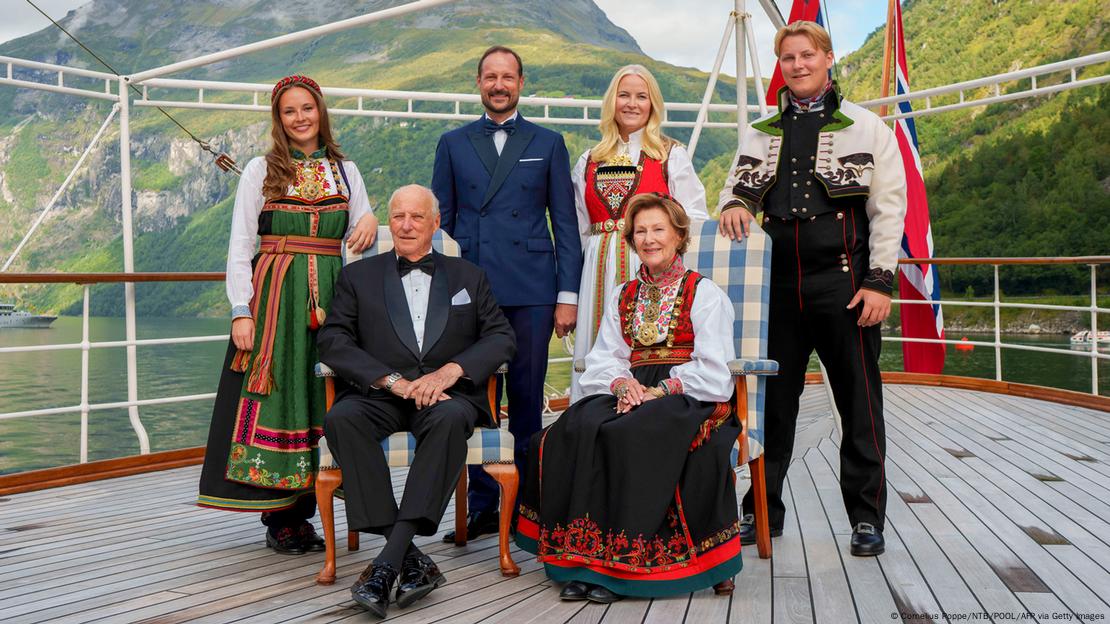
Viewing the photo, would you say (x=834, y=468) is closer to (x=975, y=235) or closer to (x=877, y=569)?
(x=877, y=569)

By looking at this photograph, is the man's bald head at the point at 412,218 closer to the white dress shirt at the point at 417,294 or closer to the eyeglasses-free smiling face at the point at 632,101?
the white dress shirt at the point at 417,294

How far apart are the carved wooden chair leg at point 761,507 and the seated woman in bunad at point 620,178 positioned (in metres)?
0.58

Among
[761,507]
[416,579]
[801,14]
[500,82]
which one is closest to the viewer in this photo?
[416,579]

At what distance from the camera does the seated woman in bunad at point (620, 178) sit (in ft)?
9.34

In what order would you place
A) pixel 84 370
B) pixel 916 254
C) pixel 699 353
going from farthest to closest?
pixel 916 254, pixel 84 370, pixel 699 353

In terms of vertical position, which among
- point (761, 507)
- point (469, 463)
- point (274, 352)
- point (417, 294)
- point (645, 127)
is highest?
point (645, 127)

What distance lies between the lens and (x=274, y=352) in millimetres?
2705

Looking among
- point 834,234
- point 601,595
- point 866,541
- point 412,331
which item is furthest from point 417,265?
point 866,541

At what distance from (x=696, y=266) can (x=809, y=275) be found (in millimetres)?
368

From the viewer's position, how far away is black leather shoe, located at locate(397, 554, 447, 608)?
214 centimetres

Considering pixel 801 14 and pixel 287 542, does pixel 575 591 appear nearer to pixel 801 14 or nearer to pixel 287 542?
pixel 287 542

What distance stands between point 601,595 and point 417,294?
1.02 meters

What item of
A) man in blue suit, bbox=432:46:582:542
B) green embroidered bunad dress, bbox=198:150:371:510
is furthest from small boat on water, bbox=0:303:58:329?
man in blue suit, bbox=432:46:582:542

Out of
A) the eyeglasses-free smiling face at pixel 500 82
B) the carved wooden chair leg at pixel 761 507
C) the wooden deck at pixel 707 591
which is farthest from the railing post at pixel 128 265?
the carved wooden chair leg at pixel 761 507
